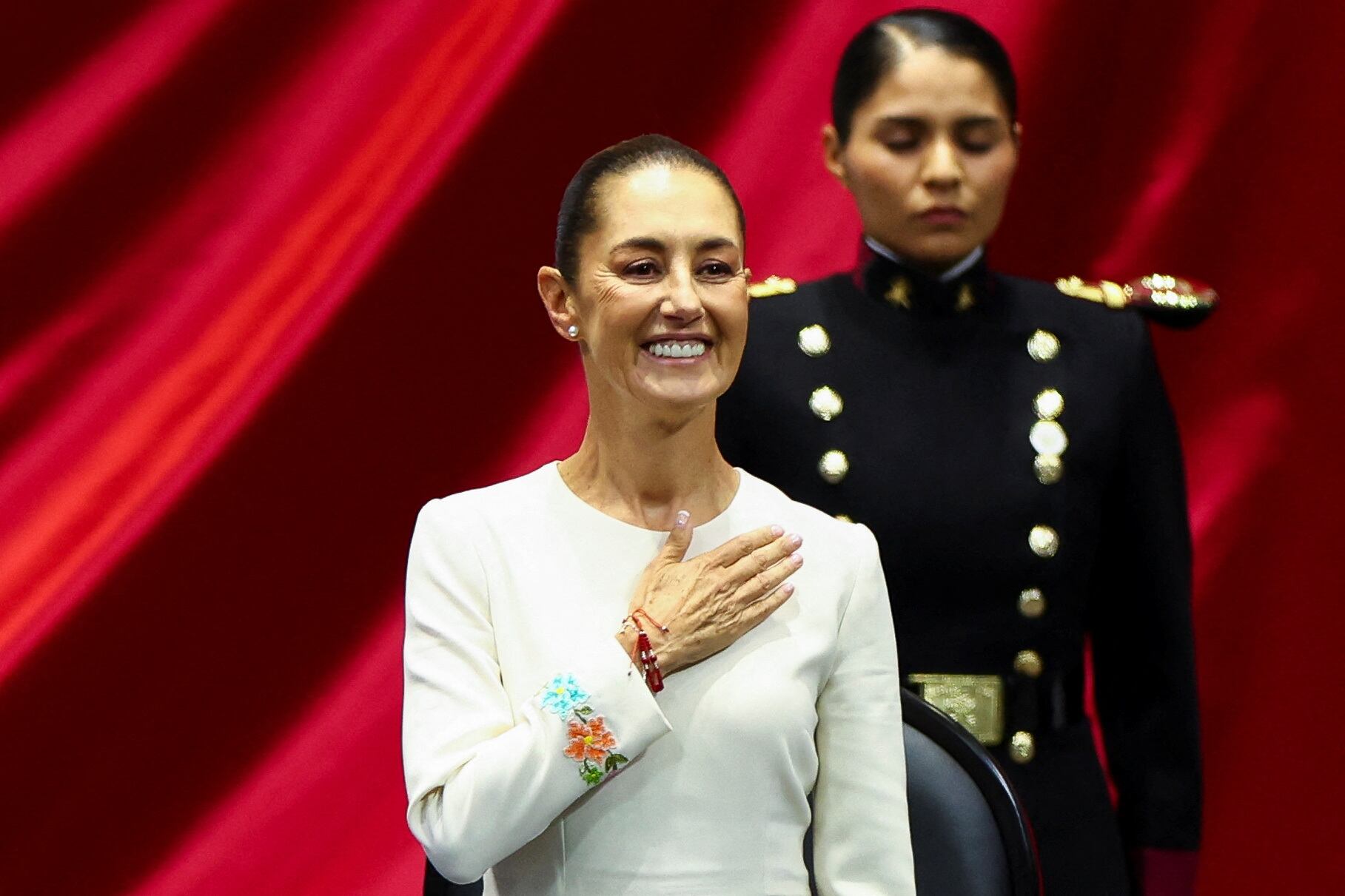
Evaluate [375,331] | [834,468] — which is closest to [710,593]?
[834,468]

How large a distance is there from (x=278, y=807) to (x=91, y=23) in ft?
2.85

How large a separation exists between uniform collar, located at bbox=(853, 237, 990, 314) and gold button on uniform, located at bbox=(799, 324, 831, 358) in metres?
0.05

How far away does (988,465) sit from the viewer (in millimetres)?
1380

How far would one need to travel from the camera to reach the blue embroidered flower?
3.11ft

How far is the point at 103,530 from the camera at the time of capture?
193cm

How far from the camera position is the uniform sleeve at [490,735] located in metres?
0.94

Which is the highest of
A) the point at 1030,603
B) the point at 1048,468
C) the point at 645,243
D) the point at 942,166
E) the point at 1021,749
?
the point at 942,166

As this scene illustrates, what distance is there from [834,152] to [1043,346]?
0.22 m

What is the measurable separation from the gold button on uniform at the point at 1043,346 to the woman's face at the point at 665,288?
447 millimetres

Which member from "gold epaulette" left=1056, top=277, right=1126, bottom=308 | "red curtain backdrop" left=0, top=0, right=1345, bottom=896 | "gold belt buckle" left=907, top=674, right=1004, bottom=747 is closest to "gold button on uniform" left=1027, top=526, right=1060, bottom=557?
"gold belt buckle" left=907, top=674, right=1004, bottom=747

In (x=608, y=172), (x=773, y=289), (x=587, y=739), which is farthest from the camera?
(x=773, y=289)

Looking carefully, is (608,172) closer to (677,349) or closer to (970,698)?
(677,349)

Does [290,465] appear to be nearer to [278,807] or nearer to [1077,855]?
[278,807]

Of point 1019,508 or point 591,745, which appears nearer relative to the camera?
point 591,745
